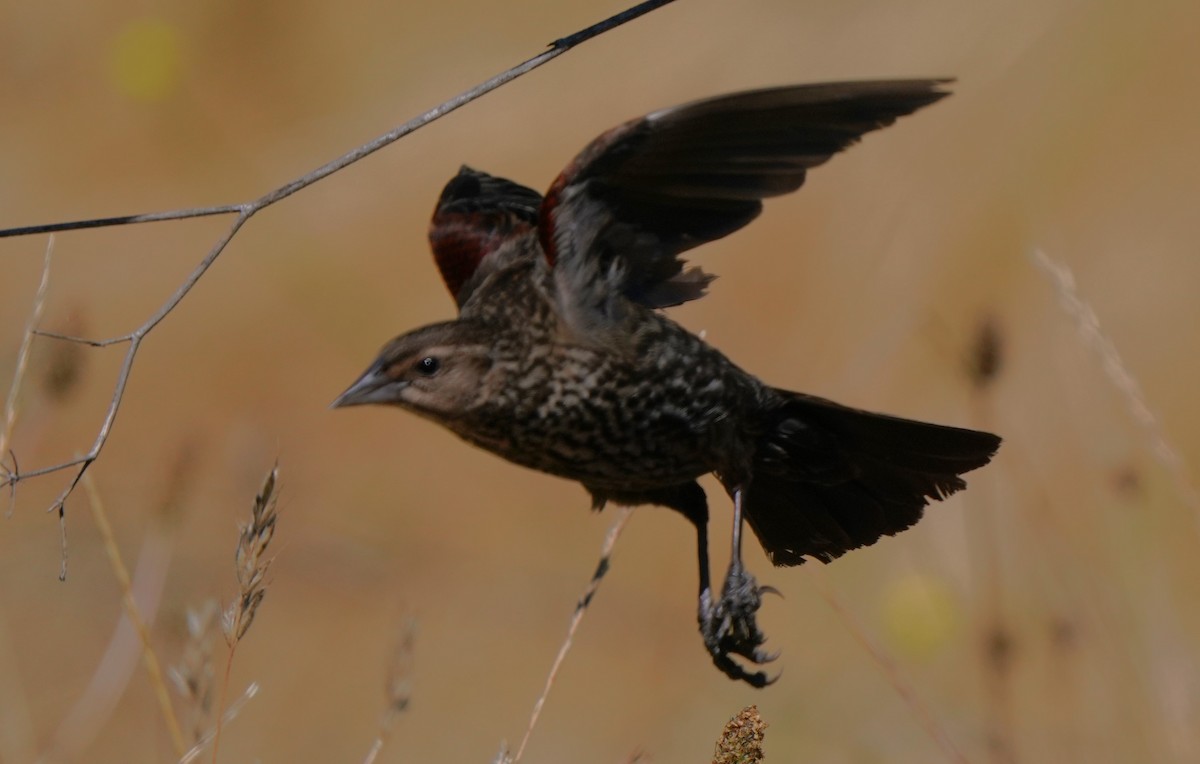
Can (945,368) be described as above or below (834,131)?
above

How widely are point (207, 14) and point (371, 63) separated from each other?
109 cm

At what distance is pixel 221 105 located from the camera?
940 cm

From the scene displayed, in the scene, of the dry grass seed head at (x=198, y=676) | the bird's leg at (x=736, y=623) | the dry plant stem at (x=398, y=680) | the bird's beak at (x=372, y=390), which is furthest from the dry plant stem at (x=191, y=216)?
the bird's leg at (x=736, y=623)

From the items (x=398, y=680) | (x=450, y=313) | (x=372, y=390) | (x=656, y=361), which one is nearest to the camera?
(x=398, y=680)

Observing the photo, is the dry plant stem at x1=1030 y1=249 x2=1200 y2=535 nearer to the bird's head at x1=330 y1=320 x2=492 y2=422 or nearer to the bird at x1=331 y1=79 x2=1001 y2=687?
the bird at x1=331 y1=79 x2=1001 y2=687

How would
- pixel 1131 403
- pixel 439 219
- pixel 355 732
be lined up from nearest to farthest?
pixel 1131 403 → pixel 439 219 → pixel 355 732

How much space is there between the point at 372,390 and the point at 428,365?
0.36ft

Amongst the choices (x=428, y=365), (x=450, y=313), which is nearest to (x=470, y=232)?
(x=428, y=365)

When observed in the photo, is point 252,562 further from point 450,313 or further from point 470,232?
point 450,313

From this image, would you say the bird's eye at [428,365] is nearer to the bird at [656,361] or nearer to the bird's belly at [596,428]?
the bird at [656,361]

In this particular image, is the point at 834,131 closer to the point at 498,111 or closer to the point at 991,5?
the point at 991,5

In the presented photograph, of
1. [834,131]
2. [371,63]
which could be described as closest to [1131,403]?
[834,131]

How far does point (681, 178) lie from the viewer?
9.15 feet

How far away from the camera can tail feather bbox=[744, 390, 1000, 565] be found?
3.14m
